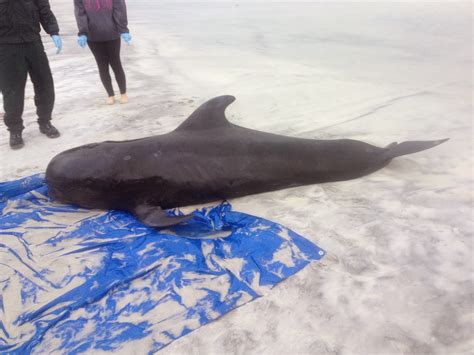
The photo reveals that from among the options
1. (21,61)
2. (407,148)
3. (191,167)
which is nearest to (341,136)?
(407,148)

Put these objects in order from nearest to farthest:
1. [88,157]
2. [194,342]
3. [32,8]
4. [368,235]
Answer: [194,342], [368,235], [88,157], [32,8]

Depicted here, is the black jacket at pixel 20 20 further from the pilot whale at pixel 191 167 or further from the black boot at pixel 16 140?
the pilot whale at pixel 191 167

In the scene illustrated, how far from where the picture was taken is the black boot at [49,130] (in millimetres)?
6634

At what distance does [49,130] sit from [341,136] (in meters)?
4.94

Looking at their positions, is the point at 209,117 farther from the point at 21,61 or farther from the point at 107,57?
the point at 107,57

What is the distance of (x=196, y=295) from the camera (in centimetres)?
321

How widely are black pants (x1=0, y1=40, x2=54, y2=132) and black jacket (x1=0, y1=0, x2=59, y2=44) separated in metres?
0.11

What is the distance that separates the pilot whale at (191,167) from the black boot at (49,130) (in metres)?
2.33

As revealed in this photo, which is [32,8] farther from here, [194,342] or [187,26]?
[187,26]

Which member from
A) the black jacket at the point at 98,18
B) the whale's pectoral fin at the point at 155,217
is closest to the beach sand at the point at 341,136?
the whale's pectoral fin at the point at 155,217

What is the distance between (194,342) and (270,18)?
1893 cm

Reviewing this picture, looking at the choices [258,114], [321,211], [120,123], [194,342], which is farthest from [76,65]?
[194,342]

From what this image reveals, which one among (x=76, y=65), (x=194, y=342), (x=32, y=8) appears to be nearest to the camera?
(x=194, y=342)

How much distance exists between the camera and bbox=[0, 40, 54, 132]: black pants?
6027 mm
